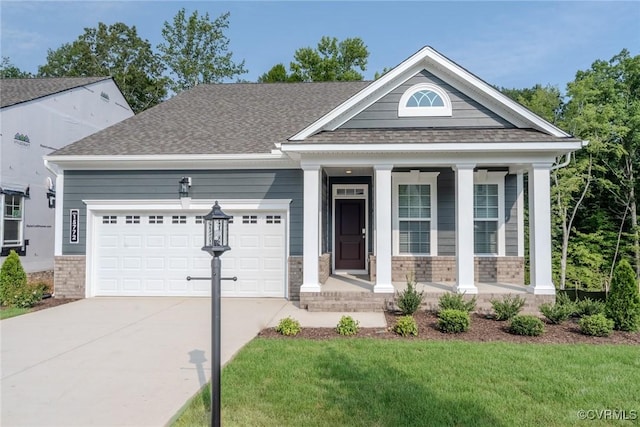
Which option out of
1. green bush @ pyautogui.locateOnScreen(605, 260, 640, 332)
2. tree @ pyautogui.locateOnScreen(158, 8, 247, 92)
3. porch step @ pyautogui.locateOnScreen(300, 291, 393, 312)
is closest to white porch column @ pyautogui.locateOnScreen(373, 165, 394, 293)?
porch step @ pyautogui.locateOnScreen(300, 291, 393, 312)

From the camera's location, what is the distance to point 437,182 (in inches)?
395

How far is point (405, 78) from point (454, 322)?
506 cm

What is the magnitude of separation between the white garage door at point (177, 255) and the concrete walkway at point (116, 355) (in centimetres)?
74

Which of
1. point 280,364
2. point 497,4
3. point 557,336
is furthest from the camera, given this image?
point 497,4

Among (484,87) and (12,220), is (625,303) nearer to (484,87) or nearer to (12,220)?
(484,87)

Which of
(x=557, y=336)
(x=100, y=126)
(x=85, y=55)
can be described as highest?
(x=85, y=55)

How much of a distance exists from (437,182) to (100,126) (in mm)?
12568

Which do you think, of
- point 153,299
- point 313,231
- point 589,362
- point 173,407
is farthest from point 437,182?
point 173,407

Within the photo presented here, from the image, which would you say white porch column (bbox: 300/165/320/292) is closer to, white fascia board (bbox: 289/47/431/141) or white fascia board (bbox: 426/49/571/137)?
white fascia board (bbox: 289/47/431/141)

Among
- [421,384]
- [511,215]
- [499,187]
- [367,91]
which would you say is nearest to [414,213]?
[499,187]

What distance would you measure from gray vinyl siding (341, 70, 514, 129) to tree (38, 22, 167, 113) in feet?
79.1

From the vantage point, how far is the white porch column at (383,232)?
26.5 ft

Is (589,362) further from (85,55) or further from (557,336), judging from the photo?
(85,55)
